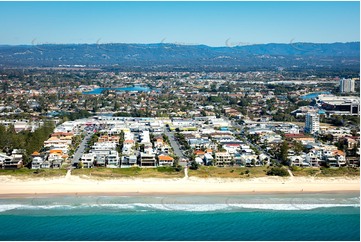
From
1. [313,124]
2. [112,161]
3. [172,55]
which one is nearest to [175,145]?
[112,161]

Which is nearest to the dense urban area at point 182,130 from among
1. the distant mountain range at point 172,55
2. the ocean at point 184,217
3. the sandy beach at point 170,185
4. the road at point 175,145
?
the road at point 175,145

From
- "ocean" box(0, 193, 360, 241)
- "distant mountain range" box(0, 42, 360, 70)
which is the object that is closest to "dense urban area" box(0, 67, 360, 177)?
"ocean" box(0, 193, 360, 241)

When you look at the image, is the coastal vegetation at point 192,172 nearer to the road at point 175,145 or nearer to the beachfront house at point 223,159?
the beachfront house at point 223,159

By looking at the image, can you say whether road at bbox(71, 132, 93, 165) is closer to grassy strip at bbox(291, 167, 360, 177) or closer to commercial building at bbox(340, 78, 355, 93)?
grassy strip at bbox(291, 167, 360, 177)

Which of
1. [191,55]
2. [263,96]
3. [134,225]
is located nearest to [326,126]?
[263,96]

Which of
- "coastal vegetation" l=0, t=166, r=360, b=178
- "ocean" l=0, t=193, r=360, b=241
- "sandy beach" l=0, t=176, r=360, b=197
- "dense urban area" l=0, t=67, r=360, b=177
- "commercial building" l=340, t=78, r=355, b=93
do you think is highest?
"commercial building" l=340, t=78, r=355, b=93

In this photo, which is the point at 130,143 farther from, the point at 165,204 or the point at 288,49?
the point at 288,49
